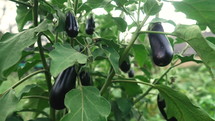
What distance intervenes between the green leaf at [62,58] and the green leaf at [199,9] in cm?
29

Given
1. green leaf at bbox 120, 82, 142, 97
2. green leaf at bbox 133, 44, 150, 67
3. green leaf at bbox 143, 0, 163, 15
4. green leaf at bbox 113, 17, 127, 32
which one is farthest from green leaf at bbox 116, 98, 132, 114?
green leaf at bbox 143, 0, 163, 15

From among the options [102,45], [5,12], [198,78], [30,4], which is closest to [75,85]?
[102,45]

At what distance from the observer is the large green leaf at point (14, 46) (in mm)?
562

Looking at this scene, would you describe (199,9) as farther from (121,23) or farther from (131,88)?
(131,88)

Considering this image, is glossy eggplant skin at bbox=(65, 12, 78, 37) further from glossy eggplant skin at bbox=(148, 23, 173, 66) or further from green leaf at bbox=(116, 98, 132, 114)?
green leaf at bbox=(116, 98, 132, 114)

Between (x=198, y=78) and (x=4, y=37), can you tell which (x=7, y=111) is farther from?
(x=198, y=78)

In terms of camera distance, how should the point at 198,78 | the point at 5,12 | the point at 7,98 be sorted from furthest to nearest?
the point at 5,12 → the point at 198,78 → the point at 7,98

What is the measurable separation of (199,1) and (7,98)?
1.75ft

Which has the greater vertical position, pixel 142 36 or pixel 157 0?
pixel 157 0

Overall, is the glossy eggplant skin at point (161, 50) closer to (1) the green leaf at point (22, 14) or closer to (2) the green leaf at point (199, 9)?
(2) the green leaf at point (199, 9)

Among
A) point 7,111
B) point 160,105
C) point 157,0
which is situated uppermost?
point 157,0

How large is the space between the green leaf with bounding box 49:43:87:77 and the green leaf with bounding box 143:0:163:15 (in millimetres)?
236

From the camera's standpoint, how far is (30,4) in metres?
0.67

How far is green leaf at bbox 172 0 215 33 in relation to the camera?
64 cm
